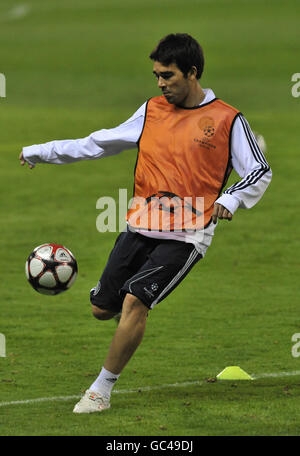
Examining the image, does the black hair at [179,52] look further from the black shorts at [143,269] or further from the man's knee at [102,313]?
the man's knee at [102,313]

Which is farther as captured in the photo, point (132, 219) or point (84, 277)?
point (84, 277)

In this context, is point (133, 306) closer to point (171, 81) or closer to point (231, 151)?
point (231, 151)

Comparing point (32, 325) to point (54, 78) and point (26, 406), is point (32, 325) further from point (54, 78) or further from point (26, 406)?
point (54, 78)

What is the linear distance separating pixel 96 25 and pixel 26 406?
54175mm

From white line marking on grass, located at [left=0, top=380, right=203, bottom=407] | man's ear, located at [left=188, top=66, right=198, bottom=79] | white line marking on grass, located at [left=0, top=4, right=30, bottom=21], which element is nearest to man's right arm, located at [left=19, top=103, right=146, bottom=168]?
man's ear, located at [left=188, top=66, right=198, bottom=79]

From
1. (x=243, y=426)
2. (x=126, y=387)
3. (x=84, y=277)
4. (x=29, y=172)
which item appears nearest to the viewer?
(x=243, y=426)

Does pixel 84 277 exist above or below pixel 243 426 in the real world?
above

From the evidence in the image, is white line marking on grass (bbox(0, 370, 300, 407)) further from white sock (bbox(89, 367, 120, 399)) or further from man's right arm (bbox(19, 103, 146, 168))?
man's right arm (bbox(19, 103, 146, 168))

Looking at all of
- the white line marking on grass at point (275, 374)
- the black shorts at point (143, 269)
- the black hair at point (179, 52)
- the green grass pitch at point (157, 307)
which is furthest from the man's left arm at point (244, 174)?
the white line marking on grass at point (275, 374)

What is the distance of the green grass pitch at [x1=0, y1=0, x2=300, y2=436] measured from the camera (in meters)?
8.70

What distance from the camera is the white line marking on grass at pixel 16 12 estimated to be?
211ft

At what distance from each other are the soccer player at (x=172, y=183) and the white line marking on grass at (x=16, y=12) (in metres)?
56.3

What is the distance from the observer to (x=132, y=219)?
353 inches

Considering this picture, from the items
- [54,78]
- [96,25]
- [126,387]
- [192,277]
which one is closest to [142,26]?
[96,25]
